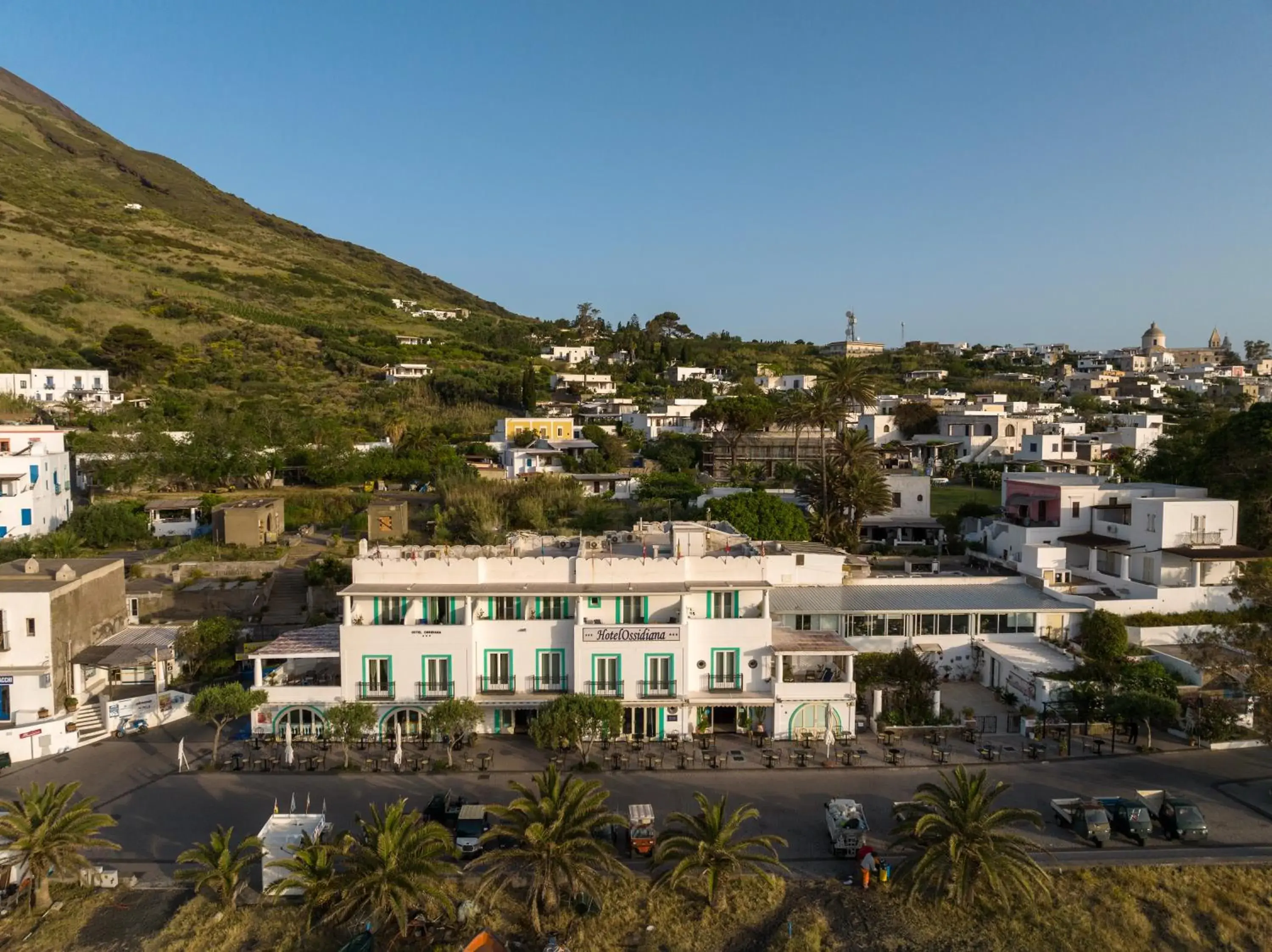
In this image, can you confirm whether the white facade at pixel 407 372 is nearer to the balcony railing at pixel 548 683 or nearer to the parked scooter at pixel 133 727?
the parked scooter at pixel 133 727

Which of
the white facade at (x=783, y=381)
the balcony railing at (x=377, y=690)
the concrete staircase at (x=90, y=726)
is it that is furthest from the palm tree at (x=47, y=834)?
the white facade at (x=783, y=381)

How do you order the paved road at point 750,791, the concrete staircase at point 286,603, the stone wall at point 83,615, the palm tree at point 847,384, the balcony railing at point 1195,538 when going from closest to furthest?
the paved road at point 750,791
the stone wall at point 83,615
the balcony railing at point 1195,538
the concrete staircase at point 286,603
the palm tree at point 847,384

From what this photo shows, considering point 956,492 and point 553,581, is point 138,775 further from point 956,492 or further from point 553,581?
point 956,492

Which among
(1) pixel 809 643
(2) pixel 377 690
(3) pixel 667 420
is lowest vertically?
(2) pixel 377 690

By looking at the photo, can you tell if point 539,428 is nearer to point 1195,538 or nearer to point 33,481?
point 33,481

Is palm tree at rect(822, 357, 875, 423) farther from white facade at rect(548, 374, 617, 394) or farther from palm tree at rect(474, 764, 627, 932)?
white facade at rect(548, 374, 617, 394)

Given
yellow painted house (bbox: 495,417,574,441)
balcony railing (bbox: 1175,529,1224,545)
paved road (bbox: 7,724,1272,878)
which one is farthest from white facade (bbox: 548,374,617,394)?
paved road (bbox: 7,724,1272,878)

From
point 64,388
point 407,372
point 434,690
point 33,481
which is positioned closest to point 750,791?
point 434,690
